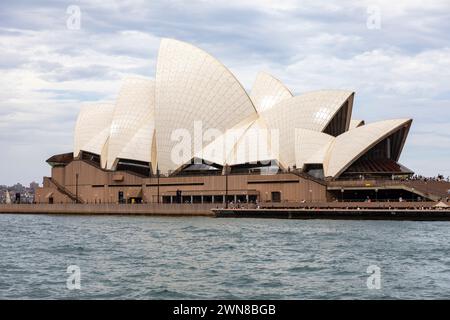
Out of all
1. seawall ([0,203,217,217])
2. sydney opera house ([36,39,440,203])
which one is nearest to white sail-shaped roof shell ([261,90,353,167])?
sydney opera house ([36,39,440,203])

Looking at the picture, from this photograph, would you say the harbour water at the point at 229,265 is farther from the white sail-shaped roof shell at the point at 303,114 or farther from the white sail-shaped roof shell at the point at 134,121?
the white sail-shaped roof shell at the point at 134,121

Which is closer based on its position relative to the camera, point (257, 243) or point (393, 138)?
point (257, 243)

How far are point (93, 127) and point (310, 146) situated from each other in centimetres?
3352

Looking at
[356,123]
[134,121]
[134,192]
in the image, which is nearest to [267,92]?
[356,123]

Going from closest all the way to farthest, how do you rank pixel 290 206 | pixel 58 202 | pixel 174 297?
1. pixel 174 297
2. pixel 290 206
3. pixel 58 202

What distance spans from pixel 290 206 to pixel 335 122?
12.7 m

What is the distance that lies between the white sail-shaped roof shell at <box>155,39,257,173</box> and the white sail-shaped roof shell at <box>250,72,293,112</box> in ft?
15.3

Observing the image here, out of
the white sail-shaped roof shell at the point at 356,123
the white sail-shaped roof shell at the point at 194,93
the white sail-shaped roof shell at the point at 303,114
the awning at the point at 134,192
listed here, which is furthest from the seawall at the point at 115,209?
the white sail-shaped roof shell at the point at 356,123

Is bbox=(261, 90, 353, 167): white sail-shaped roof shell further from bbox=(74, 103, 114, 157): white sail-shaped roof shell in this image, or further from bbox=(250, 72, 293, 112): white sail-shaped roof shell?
bbox=(74, 103, 114, 157): white sail-shaped roof shell

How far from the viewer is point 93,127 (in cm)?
9512

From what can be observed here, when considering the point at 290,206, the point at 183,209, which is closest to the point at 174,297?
the point at 290,206

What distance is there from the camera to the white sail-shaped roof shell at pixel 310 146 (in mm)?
75375

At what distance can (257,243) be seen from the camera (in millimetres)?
37469

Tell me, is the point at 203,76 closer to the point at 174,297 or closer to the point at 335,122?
the point at 335,122
